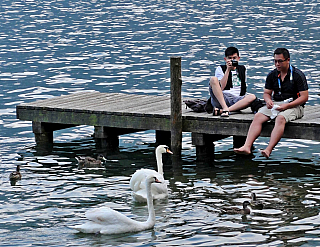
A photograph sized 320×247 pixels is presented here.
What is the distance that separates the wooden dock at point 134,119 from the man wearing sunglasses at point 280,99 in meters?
0.27

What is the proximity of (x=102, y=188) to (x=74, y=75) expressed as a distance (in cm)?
1481

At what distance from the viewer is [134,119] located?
1620cm

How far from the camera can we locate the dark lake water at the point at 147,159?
11461 millimetres

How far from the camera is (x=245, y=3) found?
56.6m

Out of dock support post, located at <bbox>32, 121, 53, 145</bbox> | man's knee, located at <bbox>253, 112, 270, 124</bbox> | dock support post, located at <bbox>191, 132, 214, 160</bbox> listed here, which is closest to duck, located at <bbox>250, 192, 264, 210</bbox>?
man's knee, located at <bbox>253, 112, 270, 124</bbox>

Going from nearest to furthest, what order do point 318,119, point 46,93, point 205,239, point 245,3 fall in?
point 205,239
point 318,119
point 46,93
point 245,3

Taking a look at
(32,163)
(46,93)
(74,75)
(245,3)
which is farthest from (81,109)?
(245,3)

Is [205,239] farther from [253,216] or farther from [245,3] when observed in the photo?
[245,3]

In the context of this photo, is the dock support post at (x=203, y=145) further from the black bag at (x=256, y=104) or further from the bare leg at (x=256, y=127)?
the bare leg at (x=256, y=127)

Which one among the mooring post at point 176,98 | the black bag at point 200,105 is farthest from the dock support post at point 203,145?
Answer: the black bag at point 200,105

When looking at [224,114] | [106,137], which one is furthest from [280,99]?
[106,137]

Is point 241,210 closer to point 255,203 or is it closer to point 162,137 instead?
point 255,203

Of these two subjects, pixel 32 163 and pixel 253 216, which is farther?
pixel 32 163

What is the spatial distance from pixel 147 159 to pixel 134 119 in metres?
0.90
